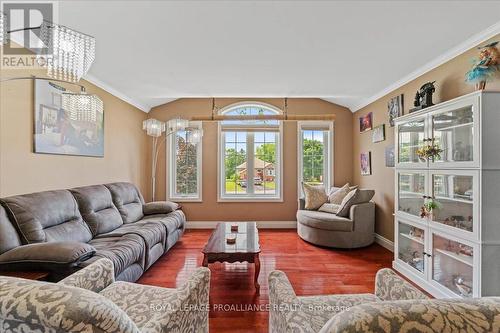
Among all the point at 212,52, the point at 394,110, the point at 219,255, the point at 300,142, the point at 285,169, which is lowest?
the point at 219,255

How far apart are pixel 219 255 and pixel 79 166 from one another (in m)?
2.16

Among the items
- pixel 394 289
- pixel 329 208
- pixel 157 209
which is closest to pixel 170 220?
pixel 157 209

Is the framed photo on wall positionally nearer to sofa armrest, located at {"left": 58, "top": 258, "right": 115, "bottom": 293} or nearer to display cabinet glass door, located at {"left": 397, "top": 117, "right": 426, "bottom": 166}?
sofa armrest, located at {"left": 58, "top": 258, "right": 115, "bottom": 293}

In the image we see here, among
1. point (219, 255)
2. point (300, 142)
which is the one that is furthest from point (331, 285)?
point (300, 142)

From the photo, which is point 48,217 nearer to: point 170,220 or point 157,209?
point 170,220

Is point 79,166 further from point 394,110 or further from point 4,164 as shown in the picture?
point 394,110

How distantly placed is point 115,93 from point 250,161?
108 inches

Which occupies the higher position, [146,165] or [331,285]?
[146,165]

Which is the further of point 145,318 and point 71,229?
point 71,229

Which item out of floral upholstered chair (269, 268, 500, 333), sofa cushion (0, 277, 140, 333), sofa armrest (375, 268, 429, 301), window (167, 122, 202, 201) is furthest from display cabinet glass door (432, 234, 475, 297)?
window (167, 122, 202, 201)

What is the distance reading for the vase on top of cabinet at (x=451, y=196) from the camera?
1900 mm

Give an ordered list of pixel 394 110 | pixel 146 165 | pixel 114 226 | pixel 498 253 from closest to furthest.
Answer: pixel 498 253, pixel 114 226, pixel 394 110, pixel 146 165

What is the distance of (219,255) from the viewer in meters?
2.36

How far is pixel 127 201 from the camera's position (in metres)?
3.57
